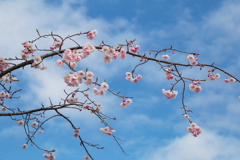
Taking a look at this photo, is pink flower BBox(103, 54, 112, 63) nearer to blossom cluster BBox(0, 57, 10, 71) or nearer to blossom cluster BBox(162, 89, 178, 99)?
blossom cluster BBox(162, 89, 178, 99)

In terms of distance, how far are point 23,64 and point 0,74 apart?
2.36ft

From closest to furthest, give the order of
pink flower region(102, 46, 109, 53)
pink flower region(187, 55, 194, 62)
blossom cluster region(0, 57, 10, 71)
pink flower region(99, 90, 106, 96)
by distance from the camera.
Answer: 1. pink flower region(99, 90, 106, 96)
2. pink flower region(102, 46, 109, 53)
3. pink flower region(187, 55, 194, 62)
4. blossom cluster region(0, 57, 10, 71)

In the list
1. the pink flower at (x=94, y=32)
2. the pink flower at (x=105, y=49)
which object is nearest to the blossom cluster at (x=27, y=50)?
the pink flower at (x=94, y=32)

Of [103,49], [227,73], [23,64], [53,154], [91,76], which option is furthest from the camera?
[53,154]

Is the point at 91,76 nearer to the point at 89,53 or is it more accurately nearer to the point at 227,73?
the point at 89,53

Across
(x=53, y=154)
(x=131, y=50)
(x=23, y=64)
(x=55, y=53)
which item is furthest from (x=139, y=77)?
(x=53, y=154)

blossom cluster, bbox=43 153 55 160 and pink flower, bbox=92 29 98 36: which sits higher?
pink flower, bbox=92 29 98 36

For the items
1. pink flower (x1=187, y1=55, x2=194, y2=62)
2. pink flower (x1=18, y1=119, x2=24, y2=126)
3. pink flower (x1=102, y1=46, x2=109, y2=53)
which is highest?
pink flower (x1=187, y1=55, x2=194, y2=62)

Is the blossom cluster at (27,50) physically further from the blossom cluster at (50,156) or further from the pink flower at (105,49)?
the blossom cluster at (50,156)

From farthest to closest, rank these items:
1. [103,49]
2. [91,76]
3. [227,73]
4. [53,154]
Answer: [53,154], [227,73], [103,49], [91,76]

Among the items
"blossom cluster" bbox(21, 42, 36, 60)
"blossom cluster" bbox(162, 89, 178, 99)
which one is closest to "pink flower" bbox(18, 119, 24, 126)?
"blossom cluster" bbox(21, 42, 36, 60)

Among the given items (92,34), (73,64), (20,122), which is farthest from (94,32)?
(20,122)

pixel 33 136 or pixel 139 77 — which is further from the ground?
pixel 139 77

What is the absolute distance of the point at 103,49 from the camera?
4.57 metres
